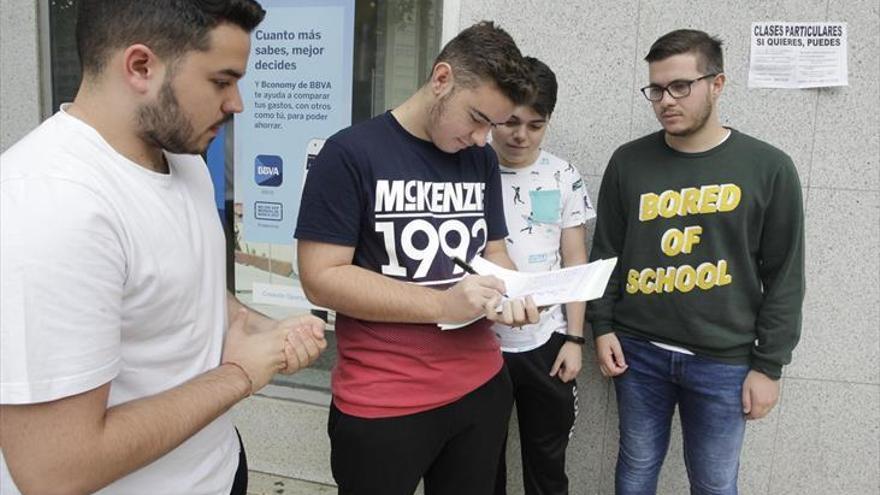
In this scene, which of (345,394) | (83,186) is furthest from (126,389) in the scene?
(345,394)

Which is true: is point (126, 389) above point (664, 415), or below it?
above

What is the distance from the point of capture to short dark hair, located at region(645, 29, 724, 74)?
89.2 inches

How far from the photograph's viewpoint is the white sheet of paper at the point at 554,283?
1729mm

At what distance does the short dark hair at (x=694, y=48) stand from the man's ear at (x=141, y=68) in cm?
180

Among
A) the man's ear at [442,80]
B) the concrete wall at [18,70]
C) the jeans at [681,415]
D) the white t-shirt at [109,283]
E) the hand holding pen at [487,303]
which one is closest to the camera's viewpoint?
the white t-shirt at [109,283]

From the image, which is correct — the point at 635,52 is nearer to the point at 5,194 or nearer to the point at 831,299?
the point at 831,299

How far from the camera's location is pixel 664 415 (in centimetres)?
253

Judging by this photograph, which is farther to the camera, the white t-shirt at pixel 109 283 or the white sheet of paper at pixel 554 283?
the white sheet of paper at pixel 554 283

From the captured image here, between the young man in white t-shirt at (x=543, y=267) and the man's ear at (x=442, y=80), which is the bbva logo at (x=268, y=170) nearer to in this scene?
the young man in white t-shirt at (x=543, y=267)

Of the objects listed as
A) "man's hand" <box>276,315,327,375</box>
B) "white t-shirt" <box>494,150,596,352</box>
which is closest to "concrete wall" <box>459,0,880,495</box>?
"white t-shirt" <box>494,150,596,352</box>

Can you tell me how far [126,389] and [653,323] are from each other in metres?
1.87

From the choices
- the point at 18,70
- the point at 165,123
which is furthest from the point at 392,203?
the point at 18,70

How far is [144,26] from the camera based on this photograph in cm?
110

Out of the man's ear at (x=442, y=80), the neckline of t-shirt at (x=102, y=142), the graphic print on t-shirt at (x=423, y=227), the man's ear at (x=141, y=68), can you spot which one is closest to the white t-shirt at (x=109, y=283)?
the neckline of t-shirt at (x=102, y=142)
